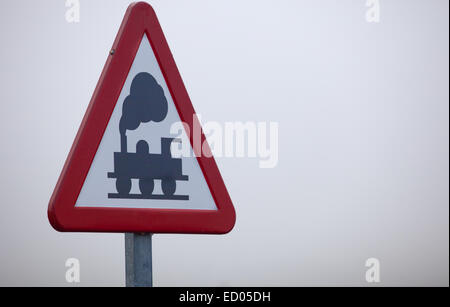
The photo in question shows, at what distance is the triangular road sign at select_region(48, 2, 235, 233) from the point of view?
3.93 feet

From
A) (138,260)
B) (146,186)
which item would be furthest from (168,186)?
(138,260)

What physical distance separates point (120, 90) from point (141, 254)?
30cm

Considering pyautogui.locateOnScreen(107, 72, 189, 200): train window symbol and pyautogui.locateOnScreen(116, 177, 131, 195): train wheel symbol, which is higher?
pyautogui.locateOnScreen(107, 72, 189, 200): train window symbol

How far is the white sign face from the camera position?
48.0 inches

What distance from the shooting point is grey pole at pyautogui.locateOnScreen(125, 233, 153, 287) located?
116cm

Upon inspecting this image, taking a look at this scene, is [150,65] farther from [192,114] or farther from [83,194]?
[83,194]

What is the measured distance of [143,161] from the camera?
4.09 feet

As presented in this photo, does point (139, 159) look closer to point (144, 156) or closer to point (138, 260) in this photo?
point (144, 156)

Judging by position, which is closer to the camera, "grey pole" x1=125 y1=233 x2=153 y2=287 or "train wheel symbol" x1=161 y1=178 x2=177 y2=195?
"grey pole" x1=125 y1=233 x2=153 y2=287

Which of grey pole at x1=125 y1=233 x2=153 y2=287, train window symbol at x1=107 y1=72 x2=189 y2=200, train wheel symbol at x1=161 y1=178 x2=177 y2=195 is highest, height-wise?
train window symbol at x1=107 y1=72 x2=189 y2=200

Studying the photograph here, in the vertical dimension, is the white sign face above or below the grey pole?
above

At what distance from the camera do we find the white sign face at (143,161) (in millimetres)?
1219

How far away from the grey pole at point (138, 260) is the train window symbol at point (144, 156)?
0.08 metres

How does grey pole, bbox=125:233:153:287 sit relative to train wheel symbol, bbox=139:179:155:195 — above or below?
below
